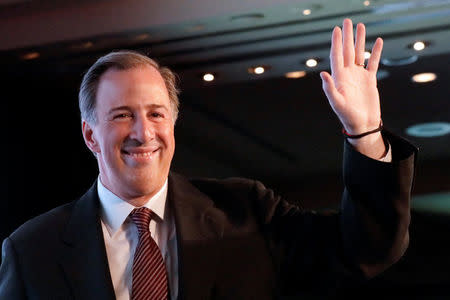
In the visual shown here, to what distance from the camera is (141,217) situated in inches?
74.3

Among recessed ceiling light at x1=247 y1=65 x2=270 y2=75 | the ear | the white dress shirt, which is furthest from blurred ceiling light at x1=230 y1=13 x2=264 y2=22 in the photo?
the white dress shirt

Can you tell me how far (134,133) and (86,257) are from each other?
0.35m

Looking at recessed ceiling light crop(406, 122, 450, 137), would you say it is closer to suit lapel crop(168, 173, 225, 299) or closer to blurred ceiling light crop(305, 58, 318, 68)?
blurred ceiling light crop(305, 58, 318, 68)

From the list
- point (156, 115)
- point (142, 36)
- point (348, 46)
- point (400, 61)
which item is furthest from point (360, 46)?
point (142, 36)

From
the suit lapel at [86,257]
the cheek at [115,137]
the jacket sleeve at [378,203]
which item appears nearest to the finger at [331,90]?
the jacket sleeve at [378,203]

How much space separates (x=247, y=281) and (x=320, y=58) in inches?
51.3

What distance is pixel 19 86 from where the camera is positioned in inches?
129

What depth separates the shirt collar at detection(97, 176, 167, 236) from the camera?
192cm

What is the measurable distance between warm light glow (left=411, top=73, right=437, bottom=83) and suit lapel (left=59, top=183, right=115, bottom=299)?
4.64 ft

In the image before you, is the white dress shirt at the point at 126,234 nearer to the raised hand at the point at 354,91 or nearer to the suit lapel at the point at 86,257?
the suit lapel at the point at 86,257

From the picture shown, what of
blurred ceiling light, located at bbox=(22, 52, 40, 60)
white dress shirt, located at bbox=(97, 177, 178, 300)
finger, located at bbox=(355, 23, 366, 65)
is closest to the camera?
finger, located at bbox=(355, 23, 366, 65)

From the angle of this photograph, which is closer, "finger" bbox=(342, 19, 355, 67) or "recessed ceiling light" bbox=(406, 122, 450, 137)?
"finger" bbox=(342, 19, 355, 67)

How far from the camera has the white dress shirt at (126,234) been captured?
1847 mm

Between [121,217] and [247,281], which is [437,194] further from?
[121,217]
